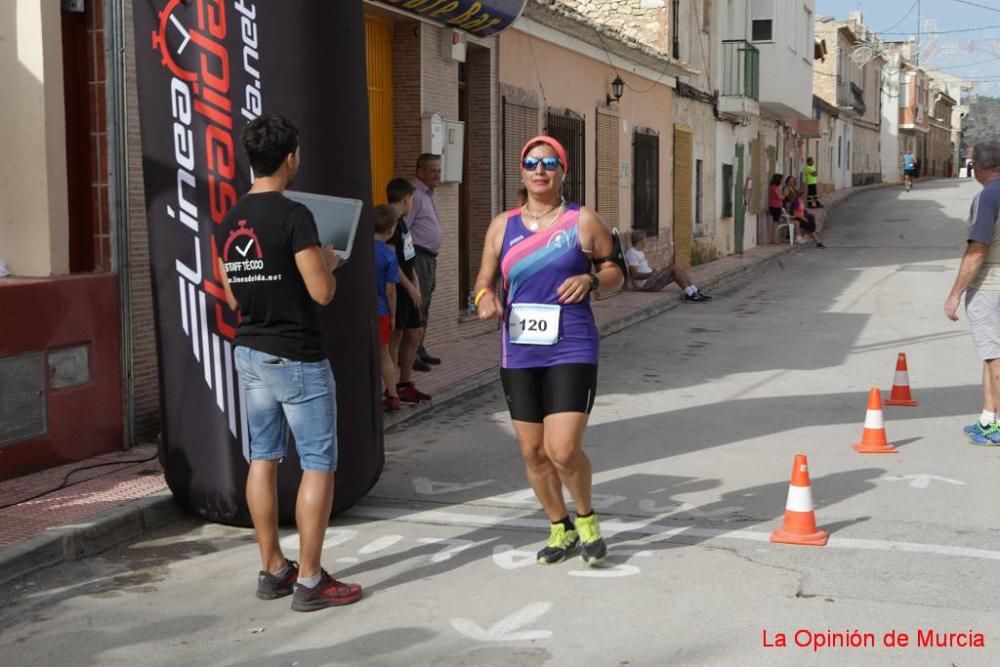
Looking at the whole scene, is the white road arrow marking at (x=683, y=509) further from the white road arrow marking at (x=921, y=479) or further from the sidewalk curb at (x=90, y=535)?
the sidewalk curb at (x=90, y=535)

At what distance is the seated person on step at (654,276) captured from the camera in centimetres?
1941

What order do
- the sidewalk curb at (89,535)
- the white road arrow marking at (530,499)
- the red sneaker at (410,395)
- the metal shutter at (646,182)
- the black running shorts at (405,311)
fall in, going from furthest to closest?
the metal shutter at (646,182), the red sneaker at (410,395), the black running shorts at (405,311), the white road arrow marking at (530,499), the sidewalk curb at (89,535)

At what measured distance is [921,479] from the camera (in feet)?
→ 24.2

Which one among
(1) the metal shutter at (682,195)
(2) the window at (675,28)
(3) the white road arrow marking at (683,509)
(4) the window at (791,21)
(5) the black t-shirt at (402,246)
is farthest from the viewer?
(4) the window at (791,21)

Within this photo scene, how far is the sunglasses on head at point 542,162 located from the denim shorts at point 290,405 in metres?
1.26

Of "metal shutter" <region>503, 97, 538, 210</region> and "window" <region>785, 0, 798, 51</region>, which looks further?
"window" <region>785, 0, 798, 51</region>

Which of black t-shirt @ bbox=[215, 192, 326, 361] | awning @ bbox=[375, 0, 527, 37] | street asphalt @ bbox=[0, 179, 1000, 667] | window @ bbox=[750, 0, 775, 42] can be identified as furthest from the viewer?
window @ bbox=[750, 0, 775, 42]

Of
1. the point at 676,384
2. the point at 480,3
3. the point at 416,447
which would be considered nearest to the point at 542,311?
the point at 416,447

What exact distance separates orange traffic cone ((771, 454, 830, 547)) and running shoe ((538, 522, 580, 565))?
3.24 feet

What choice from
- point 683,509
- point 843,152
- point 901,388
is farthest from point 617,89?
point 843,152

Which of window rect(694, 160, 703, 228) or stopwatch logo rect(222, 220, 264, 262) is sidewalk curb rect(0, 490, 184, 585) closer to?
stopwatch logo rect(222, 220, 264, 262)

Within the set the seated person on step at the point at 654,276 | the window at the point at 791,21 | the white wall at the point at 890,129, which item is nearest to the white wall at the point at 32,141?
the seated person on step at the point at 654,276

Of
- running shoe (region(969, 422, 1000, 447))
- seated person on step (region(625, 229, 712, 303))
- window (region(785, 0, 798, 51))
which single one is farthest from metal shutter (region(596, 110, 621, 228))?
window (region(785, 0, 798, 51))

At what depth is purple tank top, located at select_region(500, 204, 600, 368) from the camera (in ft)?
18.0
